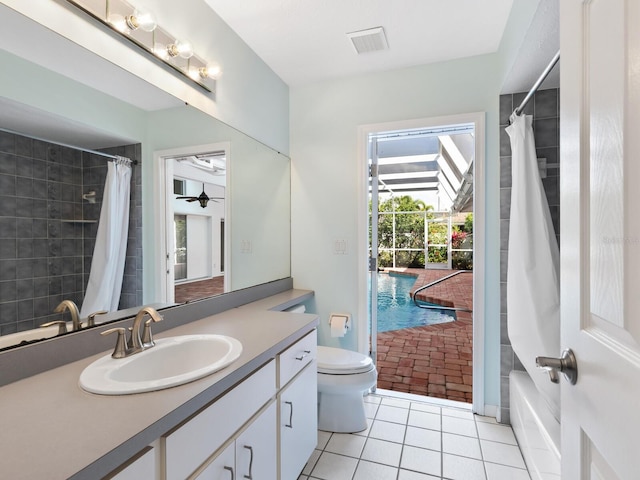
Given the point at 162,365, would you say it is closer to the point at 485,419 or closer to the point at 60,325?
Answer: the point at 60,325

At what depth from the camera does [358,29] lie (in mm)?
1938

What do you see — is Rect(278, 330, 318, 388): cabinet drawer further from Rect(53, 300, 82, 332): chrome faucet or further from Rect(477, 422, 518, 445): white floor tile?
Rect(477, 422, 518, 445): white floor tile

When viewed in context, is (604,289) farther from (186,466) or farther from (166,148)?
(166,148)

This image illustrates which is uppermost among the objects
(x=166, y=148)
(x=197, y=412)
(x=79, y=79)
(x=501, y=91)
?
(x=501, y=91)

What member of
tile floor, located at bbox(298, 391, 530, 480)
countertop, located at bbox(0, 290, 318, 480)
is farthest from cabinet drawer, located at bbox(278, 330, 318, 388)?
tile floor, located at bbox(298, 391, 530, 480)

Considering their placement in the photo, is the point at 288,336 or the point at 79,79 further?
the point at 288,336

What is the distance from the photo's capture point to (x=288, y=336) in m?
1.39

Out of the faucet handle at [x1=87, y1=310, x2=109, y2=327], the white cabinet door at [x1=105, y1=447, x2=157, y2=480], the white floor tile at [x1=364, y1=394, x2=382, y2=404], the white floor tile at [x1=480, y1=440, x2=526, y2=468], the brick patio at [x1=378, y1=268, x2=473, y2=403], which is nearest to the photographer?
the white cabinet door at [x1=105, y1=447, x2=157, y2=480]

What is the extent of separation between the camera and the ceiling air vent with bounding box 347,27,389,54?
1951 mm

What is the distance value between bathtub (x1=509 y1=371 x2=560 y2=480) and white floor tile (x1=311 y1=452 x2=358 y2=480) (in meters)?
0.86

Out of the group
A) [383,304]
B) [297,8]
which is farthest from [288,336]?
[383,304]

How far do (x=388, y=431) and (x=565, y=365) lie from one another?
1.58 m

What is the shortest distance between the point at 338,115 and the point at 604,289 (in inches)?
86.8

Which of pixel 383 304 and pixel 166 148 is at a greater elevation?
pixel 166 148
